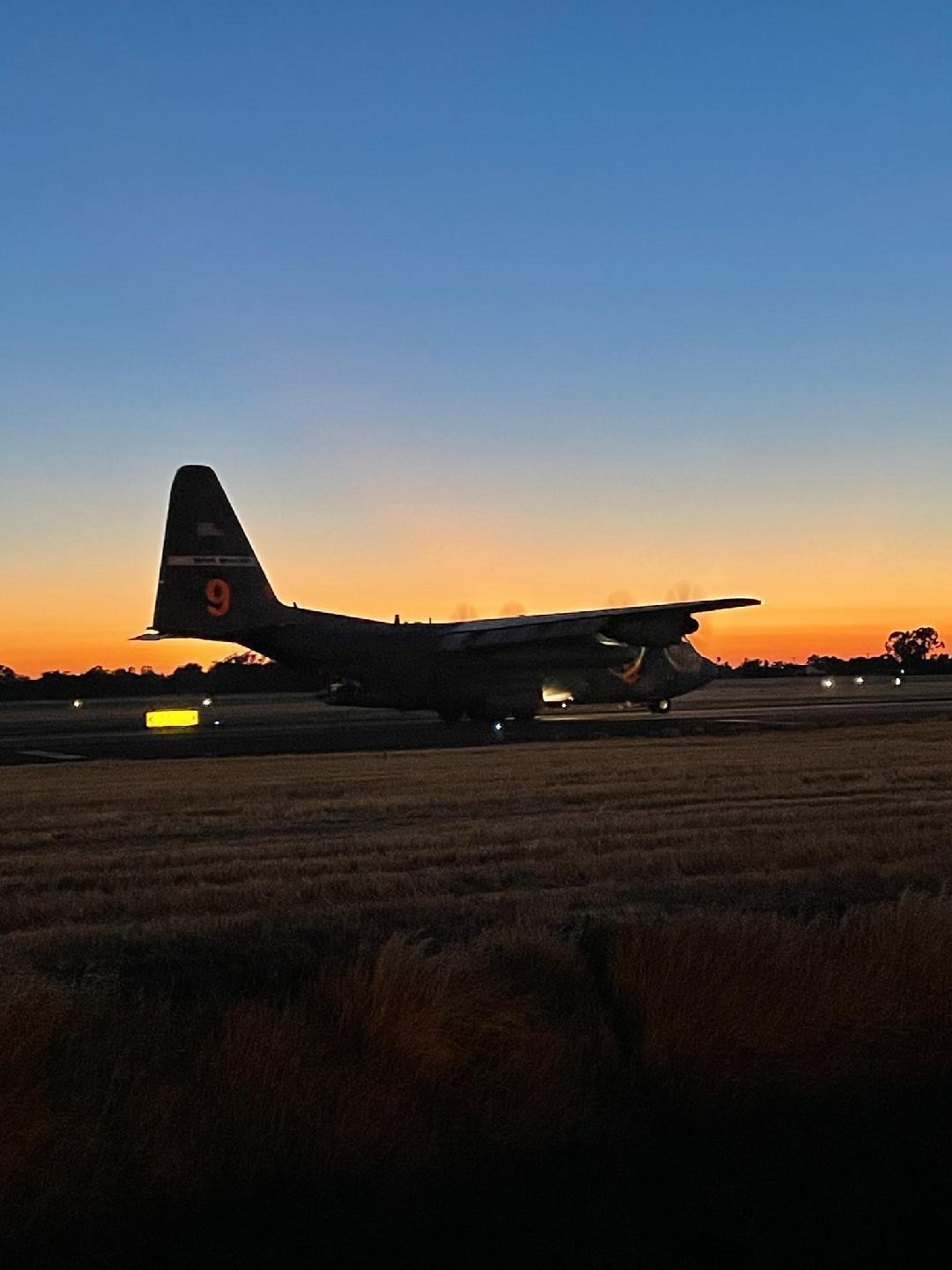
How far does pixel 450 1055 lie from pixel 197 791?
19668mm

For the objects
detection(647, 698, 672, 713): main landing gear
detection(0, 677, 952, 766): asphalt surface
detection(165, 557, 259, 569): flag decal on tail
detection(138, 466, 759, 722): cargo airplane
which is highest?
detection(165, 557, 259, 569): flag decal on tail

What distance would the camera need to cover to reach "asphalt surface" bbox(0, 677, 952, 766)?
132 ft

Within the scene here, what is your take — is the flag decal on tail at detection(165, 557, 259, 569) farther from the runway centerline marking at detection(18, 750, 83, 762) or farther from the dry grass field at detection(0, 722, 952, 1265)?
the dry grass field at detection(0, 722, 952, 1265)

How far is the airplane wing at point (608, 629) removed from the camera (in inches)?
1881

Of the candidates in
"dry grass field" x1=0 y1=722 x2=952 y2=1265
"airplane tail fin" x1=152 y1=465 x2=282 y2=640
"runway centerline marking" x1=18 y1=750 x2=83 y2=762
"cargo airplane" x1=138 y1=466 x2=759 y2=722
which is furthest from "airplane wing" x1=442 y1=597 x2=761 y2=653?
"dry grass field" x1=0 y1=722 x2=952 y2=1265

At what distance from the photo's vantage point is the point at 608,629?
160ft

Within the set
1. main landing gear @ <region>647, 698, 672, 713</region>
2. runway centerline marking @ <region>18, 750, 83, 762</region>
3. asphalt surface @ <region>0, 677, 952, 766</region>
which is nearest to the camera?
runway centerline marking @ <region>18, 750, 83, 762</region>

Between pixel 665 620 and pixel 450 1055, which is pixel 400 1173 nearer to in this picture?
pixel 450 1055

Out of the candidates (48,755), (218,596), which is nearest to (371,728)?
(218,596)

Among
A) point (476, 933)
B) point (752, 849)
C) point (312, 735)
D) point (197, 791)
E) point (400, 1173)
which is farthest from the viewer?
point (312, 735)

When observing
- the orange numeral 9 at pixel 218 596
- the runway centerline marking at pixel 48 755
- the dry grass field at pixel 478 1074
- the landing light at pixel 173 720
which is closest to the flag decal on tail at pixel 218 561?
the orange numeral 9 at pixel 218 596

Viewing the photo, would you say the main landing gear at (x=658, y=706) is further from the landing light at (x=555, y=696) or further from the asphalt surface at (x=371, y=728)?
the landing light at (x=555, y=696)

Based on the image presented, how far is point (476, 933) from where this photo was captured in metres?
12.0

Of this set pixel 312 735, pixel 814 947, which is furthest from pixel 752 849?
pixel 312 735
